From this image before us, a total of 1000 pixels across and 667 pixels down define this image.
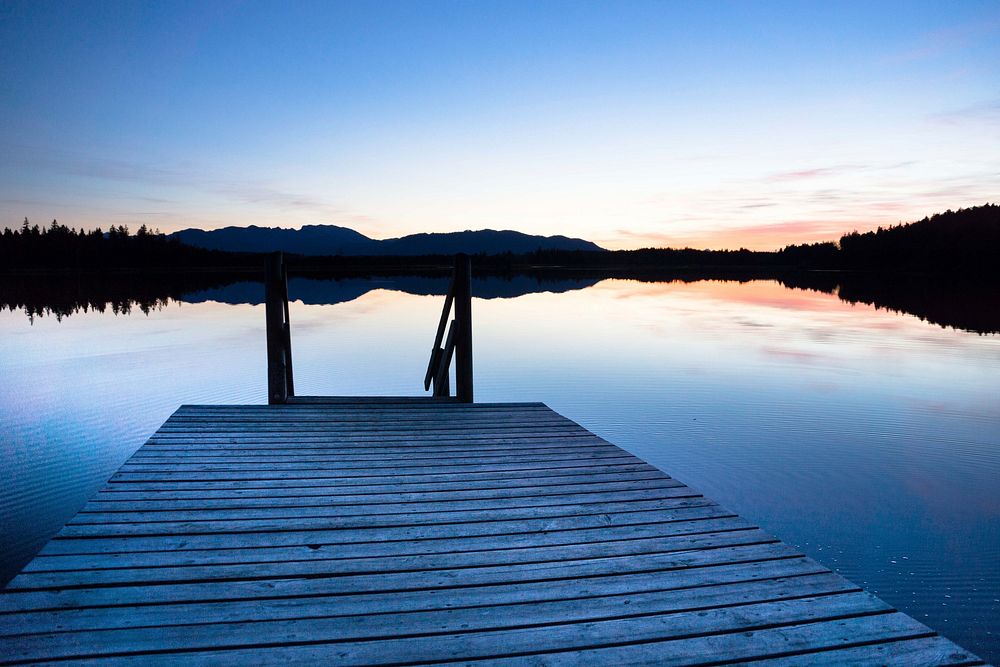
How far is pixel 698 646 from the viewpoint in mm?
2158

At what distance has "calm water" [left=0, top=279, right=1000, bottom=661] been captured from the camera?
5.09m

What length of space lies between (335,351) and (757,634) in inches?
599

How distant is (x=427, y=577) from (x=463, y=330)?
13.5 ft

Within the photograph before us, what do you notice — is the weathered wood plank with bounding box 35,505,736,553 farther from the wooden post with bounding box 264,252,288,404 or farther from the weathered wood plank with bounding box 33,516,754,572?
the wooden post with bounding box 264,252,288,404

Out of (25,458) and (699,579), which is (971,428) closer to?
(699,579)

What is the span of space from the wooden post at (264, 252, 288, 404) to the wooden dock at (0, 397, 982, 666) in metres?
1.95

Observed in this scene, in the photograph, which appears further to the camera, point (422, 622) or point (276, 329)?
point (276, 329)

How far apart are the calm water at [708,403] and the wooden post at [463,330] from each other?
257 centimetres

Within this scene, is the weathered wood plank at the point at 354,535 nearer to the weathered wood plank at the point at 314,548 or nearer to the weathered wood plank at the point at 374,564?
the weathered wood plank at the point at 314,548

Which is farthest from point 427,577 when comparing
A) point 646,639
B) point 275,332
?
point 275,332

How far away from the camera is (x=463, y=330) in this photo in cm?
661

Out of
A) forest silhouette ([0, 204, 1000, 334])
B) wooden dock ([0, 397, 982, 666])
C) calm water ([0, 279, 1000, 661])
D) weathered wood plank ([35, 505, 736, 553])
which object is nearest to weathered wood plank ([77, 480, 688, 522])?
wooden dock ([0, 397, 982, 666])

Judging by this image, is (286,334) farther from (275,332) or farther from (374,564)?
(374,564)

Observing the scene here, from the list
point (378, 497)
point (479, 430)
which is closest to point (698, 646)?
point (378, 497)
